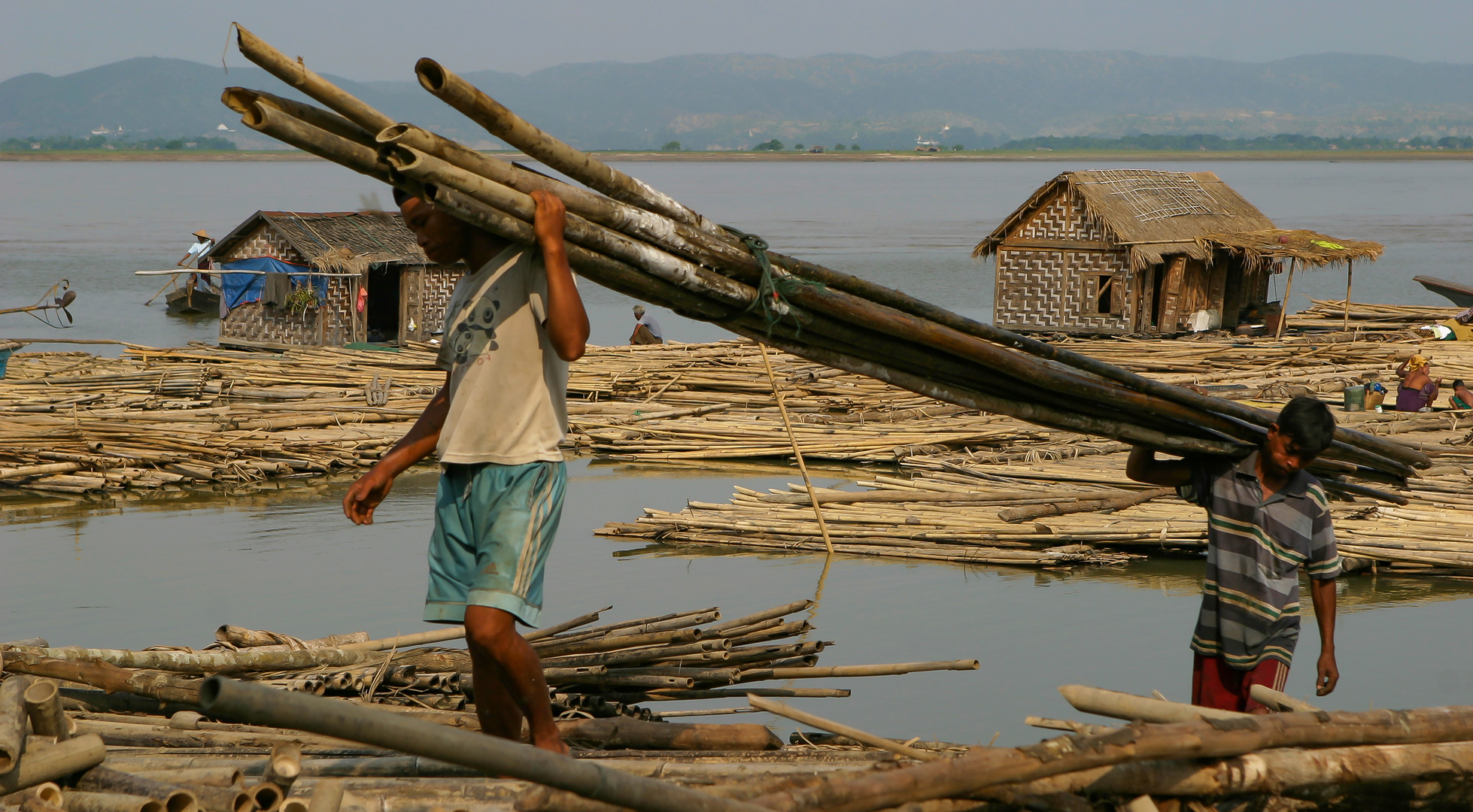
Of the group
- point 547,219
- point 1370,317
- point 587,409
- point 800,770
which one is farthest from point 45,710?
point 1370,317

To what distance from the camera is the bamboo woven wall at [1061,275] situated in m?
20.0

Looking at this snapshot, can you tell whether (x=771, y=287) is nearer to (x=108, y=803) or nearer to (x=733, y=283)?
(x=733, y=283)

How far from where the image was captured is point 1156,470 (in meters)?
3.81

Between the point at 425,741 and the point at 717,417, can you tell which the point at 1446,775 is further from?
the point at 717,417

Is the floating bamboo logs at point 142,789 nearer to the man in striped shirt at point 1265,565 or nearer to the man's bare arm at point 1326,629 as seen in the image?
the man in striped shirt at point 1265,565

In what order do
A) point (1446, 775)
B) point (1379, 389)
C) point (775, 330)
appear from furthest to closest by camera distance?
point (1379, 389) < point (775, 330) < point (1446, 775)

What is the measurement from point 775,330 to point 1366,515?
6.36 m

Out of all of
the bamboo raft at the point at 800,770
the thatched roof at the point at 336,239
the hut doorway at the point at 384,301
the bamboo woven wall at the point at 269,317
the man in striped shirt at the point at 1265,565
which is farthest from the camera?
the hut doorway at the point at 384,301

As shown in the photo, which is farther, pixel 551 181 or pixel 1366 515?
pixel 1366 515

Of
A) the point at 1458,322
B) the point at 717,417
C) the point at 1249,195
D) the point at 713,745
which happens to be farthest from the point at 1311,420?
the point at 1249,195

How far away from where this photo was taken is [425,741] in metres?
1.97

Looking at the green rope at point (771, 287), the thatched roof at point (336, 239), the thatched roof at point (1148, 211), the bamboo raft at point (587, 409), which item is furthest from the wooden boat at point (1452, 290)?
the green rope at point (771, 287)

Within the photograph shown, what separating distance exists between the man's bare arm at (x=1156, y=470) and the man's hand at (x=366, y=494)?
212 cm

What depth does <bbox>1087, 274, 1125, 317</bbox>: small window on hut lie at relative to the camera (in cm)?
2002
